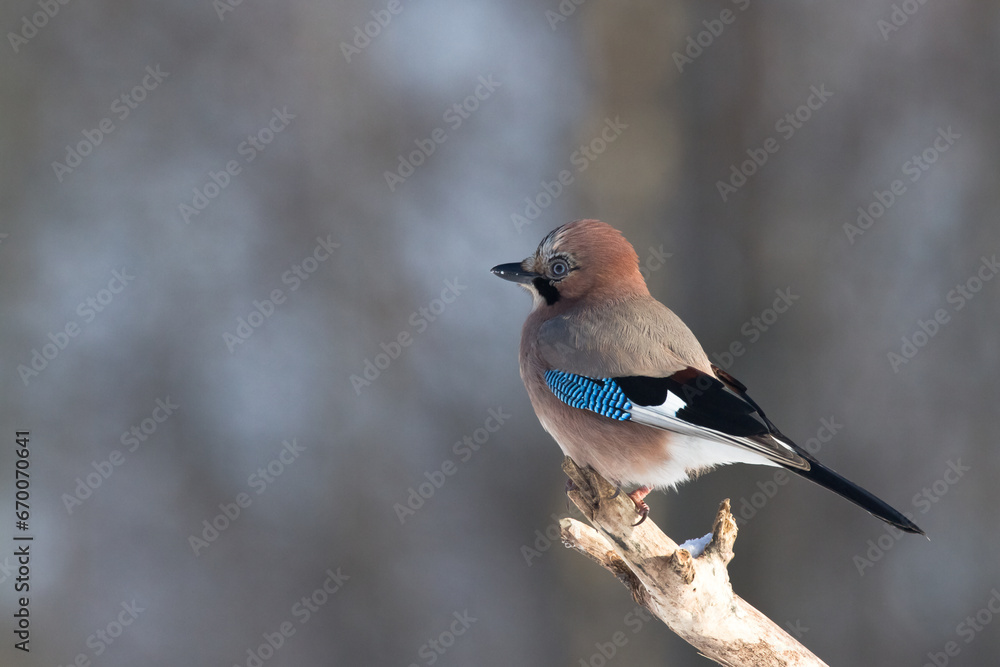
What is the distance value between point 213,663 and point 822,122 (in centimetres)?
524

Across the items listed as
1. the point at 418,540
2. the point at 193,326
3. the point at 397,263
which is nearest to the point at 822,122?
the point at 397,263

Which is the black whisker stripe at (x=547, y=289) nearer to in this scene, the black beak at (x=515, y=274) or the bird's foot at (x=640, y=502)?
the black beak at (x=515, y=274)

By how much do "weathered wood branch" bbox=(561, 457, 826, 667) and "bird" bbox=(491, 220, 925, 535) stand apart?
0.08 metres

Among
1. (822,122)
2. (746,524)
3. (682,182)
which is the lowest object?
(746,524)

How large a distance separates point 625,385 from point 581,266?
0.57 meters

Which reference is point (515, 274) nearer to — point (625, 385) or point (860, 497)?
point (625, 385)

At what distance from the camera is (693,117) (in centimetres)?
588

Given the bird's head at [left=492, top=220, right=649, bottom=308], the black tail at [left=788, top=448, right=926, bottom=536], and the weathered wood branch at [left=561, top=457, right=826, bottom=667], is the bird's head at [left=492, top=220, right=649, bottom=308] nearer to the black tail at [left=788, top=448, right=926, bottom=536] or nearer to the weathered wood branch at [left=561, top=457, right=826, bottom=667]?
the weathered wood branch at [left=561, top=457, right=826, bottom=667]

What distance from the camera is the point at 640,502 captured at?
2.88 m

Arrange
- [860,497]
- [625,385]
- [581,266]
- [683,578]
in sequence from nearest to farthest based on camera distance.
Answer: [860,497], [683,578], [625,385], [581,266]

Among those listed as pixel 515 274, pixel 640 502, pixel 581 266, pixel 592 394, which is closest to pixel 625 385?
pixel 592 394

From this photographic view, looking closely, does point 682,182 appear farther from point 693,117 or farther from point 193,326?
point 193,326

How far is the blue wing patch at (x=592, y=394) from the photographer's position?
269cm

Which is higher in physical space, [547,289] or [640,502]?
[547,289]
